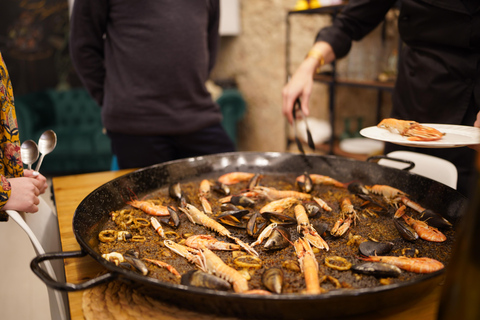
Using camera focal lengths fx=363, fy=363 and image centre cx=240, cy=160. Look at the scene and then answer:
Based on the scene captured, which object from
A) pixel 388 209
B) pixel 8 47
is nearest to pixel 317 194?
pixel 388 209

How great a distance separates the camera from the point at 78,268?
3.01 feet

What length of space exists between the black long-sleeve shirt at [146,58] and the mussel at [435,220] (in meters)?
1.26

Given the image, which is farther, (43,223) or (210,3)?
(210,3)

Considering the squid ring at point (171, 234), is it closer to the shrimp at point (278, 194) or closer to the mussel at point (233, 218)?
the mussel at point (233, 218)

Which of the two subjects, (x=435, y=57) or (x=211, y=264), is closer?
(x=211, y=264)

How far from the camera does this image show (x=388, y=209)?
1170mm

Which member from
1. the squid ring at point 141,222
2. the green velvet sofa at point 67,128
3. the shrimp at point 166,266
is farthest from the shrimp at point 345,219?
the green velvet sofa at point 67,128

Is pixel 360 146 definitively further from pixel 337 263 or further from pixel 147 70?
pixel 337 263

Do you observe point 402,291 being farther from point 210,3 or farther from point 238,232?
point 210,3

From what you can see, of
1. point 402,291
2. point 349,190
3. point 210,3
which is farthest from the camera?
point 210,3

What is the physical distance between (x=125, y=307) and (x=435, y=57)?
1.35 meters

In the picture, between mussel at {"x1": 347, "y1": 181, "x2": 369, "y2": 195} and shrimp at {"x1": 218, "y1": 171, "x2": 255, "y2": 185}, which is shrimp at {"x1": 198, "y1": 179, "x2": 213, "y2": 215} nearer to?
shrimp at {"x1": 218, "y1": 171, "x2": 255, "y2": 185}

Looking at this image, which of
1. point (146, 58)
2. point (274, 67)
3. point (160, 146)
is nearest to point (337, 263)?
point (160, 146)

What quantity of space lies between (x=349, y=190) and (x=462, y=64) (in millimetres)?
597
